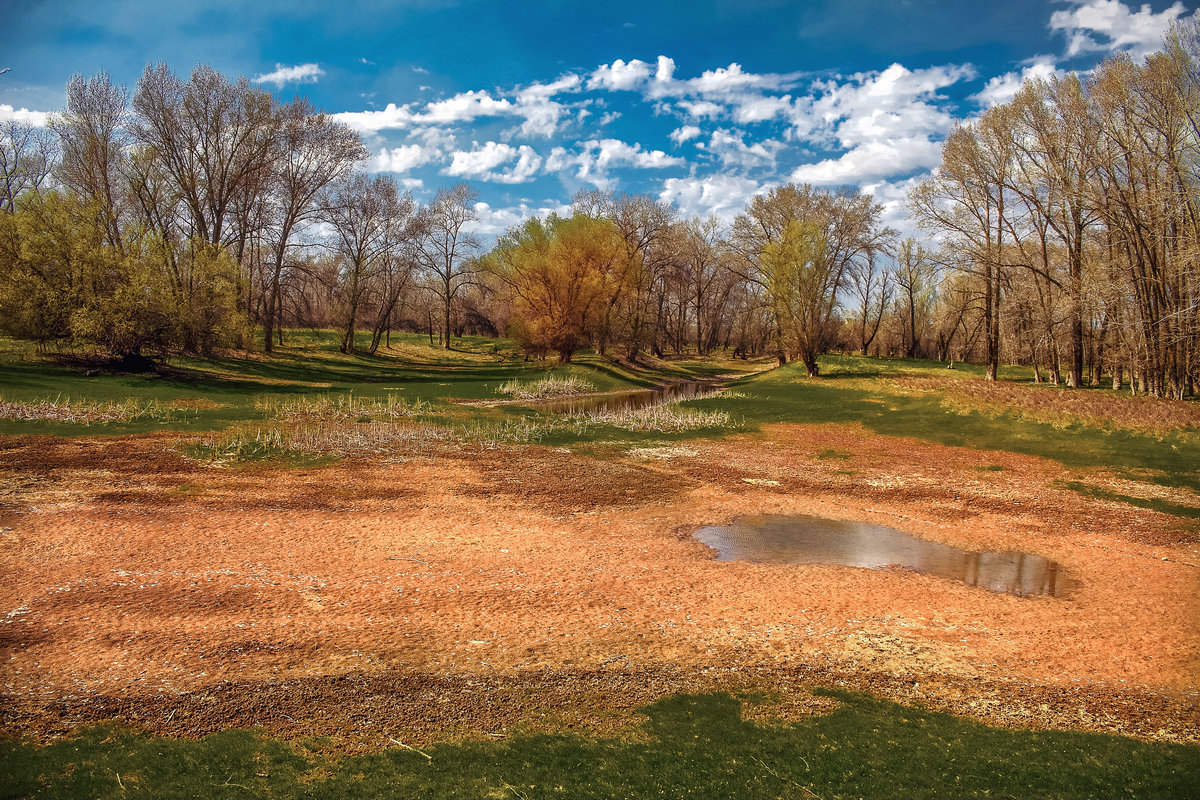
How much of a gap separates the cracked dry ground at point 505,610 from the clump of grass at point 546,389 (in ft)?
56.5

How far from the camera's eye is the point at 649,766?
446 centimetres

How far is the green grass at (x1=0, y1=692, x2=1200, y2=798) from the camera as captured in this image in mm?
4109

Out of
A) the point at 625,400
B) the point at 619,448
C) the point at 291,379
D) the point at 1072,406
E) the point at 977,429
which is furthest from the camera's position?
the point at 625,400

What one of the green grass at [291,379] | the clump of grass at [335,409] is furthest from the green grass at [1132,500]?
the clump of grass at [335,409]

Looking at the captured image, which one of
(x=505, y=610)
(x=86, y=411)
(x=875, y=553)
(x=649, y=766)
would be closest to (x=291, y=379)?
(x=86, y=411)

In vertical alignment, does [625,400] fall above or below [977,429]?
below

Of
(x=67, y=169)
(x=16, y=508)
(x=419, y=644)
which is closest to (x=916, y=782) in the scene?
(x=419, y=644)

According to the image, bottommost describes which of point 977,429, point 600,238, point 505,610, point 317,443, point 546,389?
point 505,610

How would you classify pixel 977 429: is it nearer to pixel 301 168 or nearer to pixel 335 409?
pixel 335 409

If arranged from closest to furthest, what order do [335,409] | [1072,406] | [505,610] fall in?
[505,610], [335,409], [1072,406]

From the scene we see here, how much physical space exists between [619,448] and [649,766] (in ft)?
45.9

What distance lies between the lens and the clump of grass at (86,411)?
16438 mm

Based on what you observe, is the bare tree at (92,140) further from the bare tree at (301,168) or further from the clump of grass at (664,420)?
the clump of grass at (664,420)

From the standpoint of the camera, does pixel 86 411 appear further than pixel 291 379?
No
